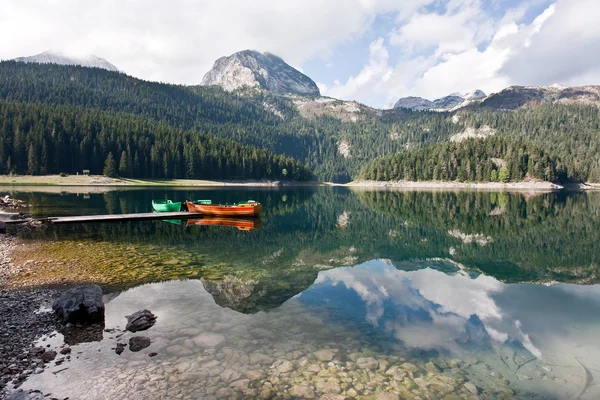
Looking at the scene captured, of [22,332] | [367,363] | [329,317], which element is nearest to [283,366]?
[367,363]

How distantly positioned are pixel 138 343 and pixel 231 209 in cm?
3753

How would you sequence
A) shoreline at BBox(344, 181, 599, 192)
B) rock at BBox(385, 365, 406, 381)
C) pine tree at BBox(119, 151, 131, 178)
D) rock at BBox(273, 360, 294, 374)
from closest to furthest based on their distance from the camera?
rock at BBox(385, 365, 406, 381)
rock at BBox(273, 360, 294, 374)
pine tree at BBox(119, 151, 131, 178)
shoreline at BBox(344, 181, 599, 192)

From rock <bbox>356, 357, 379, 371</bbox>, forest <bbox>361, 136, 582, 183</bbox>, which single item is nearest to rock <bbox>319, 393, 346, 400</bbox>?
rock <bbox>356, 357, 379, 371</bbox>

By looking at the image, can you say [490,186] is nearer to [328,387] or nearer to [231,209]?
[231,209]

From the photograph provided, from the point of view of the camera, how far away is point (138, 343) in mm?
12047

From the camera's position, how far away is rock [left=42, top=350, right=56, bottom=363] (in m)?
10.6

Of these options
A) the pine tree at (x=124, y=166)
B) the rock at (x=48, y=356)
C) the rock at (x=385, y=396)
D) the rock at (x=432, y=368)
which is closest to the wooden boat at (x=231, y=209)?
the rock at (x=48, y=356)

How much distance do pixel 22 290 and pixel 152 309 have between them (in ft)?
22.4

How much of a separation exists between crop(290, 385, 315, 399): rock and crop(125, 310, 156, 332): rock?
6.79 metres

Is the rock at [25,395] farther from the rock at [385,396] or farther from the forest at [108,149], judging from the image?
the forest at [108,149]

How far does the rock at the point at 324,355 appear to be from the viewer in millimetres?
11719

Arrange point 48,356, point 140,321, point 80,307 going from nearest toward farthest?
point 48,356 < point 80,307 < point 140,321

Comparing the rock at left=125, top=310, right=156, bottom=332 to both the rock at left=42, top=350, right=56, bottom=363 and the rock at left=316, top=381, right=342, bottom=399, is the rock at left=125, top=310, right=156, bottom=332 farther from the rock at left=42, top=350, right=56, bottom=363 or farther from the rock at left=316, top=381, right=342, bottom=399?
the rock at left=316, top=381, right=342, bottom=399

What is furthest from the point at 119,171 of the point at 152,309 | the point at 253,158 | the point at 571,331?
the point at 571,331
